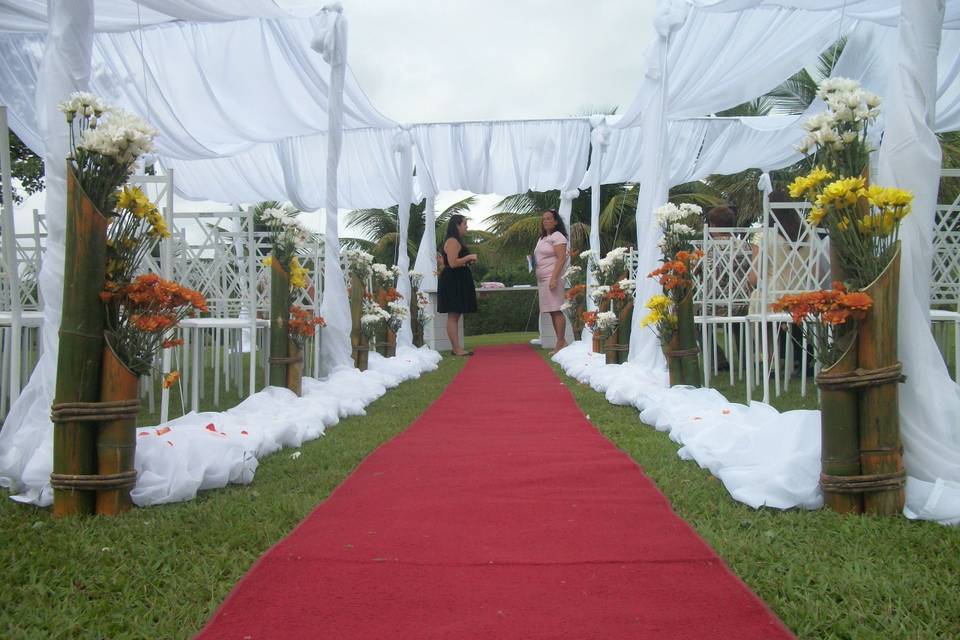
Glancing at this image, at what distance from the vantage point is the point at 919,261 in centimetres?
251

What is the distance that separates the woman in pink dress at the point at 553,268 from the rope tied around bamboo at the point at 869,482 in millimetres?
7318

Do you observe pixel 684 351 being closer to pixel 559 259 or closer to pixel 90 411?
pixel 90 411

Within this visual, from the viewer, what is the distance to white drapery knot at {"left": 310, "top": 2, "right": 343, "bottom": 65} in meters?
5.73

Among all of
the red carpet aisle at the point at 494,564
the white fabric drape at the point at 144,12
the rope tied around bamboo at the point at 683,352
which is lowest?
the red carpet aisle at the point at 494,564

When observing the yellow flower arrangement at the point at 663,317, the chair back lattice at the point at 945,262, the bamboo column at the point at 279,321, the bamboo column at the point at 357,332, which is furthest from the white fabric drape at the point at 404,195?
the chair back lattice at the point at 945,262

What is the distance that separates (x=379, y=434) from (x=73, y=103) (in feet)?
7.03

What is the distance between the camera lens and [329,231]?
19.6ft

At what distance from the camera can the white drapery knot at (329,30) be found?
5.73 m

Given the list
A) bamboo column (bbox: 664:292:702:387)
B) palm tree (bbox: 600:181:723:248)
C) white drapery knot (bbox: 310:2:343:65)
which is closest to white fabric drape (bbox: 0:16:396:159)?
white drapery knot (bbox: 310:2:343:65)

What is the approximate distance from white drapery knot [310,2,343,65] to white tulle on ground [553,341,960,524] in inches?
139

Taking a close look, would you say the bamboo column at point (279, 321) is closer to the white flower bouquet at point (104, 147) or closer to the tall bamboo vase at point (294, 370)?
the tall bamboo vase at point (294, 370)

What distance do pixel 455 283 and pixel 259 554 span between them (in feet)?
26.4

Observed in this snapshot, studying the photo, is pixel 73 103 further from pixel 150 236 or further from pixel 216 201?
pixel 216 201

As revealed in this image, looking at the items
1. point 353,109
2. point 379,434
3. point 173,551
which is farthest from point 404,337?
point 173,551
